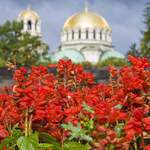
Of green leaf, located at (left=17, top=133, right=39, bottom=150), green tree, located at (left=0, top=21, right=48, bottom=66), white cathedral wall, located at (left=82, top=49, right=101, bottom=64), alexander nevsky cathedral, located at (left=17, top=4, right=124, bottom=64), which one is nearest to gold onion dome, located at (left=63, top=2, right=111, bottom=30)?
alexander nevsky cathedral, located at (left=17, top=4, right=124, bottom=64)

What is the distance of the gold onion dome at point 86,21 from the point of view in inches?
2338

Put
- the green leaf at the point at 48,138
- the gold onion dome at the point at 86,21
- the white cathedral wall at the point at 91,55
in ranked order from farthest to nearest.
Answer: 1. the gold onion dome at the point at 86,21
2. the white cathedral wall at the point at 91,55
3. the green leaf at the point at 48,138

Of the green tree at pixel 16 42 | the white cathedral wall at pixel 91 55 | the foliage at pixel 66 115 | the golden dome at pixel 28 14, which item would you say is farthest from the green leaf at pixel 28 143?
the golden dome at pixel 28 14

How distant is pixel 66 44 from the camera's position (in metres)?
61.7

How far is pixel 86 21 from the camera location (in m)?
60.1

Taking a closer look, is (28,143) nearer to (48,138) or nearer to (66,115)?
(48,138)

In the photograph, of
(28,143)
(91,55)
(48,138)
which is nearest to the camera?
(28,143)

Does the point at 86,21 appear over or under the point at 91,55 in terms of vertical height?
over

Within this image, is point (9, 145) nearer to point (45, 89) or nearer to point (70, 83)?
point (45, 89)

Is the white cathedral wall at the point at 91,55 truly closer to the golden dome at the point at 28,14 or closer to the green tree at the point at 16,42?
the golden dome at the point at 28,14

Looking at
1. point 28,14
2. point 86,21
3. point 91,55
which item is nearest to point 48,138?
point 91,55

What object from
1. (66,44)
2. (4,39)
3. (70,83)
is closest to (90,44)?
(66,44)

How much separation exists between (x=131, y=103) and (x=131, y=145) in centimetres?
26

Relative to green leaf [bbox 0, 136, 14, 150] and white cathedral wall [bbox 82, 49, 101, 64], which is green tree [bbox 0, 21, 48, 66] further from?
green leaf [bbox 0, 136, 14, 150]
